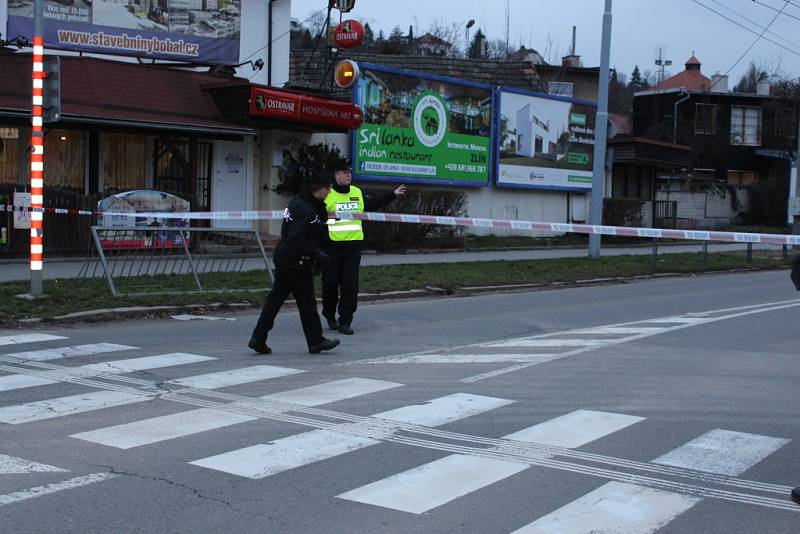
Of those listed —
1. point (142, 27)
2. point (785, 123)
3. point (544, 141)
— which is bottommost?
point (544, 141)

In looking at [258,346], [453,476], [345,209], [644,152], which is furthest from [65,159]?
[644,152]

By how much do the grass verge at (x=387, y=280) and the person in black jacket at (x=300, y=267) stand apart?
3.47 m

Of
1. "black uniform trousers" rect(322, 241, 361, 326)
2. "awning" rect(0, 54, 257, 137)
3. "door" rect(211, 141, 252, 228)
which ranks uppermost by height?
"awning" rect(0, 54, 257, 137)

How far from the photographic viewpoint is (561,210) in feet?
114

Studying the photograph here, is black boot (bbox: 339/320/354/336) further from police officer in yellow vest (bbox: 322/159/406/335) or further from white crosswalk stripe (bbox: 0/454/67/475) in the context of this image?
white crosswalk stripe (bbox: 0/454/67/475)

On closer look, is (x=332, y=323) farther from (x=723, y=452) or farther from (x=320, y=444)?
(x=723, y=452)

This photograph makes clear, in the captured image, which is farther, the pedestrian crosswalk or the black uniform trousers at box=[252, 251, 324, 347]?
the black uniform trousers at box=[252, 251, 324, 347]

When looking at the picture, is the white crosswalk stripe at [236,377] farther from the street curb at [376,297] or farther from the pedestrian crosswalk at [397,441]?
the street curb at [376,297]

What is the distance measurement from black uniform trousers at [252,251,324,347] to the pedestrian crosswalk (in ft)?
2.43

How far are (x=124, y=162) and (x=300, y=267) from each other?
45.6 feet

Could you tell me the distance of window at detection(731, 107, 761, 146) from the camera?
5988 cm

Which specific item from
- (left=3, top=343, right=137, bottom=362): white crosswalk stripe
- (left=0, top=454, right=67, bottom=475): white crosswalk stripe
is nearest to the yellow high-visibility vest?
(left=3, top=343, right=137, bottom=362): white crosswalk stripe

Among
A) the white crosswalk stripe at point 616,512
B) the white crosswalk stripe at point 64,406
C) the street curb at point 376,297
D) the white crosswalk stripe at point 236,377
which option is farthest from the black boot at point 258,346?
the white crosswalk stripe at point 616,512

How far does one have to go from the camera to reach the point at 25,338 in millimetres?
10484
